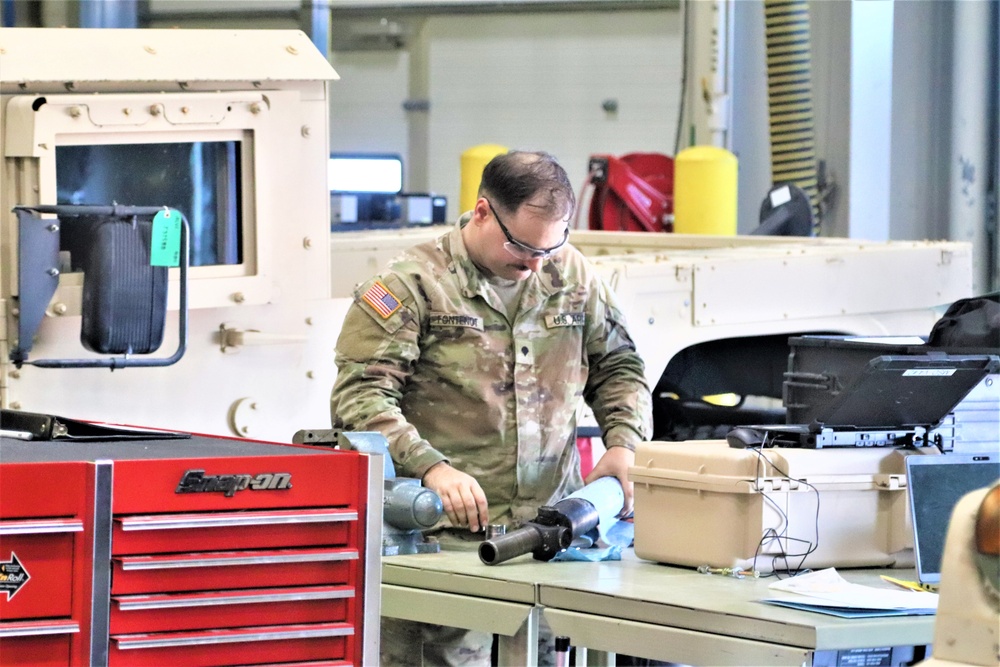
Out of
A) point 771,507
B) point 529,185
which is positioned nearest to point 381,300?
point 529,185

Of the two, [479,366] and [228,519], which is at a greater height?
[479,366]

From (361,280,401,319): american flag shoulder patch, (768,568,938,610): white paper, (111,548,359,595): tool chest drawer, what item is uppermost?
(361,280,401,319): american flag shoulder patch

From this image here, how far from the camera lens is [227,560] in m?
2.19


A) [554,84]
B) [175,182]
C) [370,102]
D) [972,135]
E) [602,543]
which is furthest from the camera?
[370,102]

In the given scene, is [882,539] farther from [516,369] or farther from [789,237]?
[789,237]

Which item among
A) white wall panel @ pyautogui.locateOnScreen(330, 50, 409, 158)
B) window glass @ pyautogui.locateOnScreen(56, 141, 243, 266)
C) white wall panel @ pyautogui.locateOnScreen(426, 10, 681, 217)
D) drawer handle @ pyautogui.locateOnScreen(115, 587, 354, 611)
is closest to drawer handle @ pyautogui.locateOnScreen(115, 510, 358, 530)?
drawer handle @ pyautogui.locateOnScreen(115, 587, 354, 611)

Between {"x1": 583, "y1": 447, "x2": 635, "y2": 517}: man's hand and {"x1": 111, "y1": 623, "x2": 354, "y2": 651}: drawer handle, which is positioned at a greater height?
{"x1": 583, "y1": 447, "x2": 635, "y2": 517}: man's hand

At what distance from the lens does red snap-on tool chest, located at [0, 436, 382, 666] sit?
80.6 inches

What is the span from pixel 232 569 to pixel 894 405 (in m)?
1.56

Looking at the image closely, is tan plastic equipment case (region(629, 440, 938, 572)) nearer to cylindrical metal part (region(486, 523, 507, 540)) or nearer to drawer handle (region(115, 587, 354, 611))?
cylindrical metal part (region(486, 523, 507, 540))

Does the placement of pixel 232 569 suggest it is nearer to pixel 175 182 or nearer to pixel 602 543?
pixel 602 543

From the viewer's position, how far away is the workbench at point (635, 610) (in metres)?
2.62

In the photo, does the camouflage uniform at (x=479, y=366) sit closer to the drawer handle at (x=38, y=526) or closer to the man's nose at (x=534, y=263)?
the man's nose at (x=534, y=263)

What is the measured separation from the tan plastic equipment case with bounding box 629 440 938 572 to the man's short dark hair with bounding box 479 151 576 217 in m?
0.58
